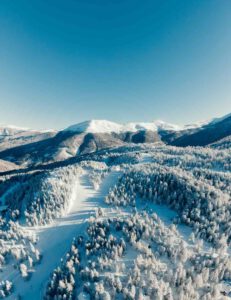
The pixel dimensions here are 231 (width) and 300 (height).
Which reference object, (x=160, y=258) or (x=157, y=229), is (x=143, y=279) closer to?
(x=160, y=258)

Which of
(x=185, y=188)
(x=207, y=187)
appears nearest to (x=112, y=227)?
(x=185, y=188)

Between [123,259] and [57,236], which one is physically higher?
[57,236]

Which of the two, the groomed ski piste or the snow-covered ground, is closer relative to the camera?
the groomed ski piste

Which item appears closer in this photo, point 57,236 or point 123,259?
point 123,259

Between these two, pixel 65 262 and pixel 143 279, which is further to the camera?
pixel 65 262
